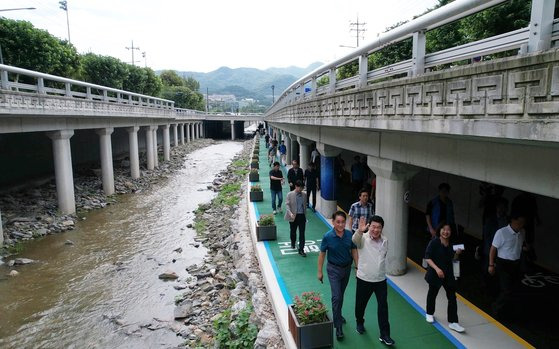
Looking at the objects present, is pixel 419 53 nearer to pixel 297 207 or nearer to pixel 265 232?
pixel 297 207

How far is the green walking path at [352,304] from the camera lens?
19.8 feet

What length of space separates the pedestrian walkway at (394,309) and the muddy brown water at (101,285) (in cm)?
301

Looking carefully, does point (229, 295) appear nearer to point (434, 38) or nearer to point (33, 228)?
point (33, 228)

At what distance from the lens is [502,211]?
301 inches

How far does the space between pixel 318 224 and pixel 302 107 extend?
176 inches

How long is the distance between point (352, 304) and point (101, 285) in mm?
8646

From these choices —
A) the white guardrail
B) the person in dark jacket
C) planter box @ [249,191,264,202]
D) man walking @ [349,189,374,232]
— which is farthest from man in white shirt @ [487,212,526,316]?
planter box @ [249,191,264,202]

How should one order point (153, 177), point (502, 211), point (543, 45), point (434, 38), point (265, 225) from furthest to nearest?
1. point (153, 177)
2. point (434, 38)
3. point (265, 225)
4. point (502, 211)
5. point (543, 45)

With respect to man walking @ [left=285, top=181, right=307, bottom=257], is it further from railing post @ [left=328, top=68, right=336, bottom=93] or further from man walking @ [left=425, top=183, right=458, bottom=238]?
man walking @ [left=425, top=183, right=458, bottom=238]

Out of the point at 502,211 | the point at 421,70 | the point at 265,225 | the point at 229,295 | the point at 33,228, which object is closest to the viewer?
the point at 421,70

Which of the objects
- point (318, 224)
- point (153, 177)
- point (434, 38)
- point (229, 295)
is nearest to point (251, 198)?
point (318, 224)

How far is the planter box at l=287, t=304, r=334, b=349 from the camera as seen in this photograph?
5574 mm

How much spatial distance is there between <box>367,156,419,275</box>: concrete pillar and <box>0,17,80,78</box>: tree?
32565mm

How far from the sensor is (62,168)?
17828 mm
